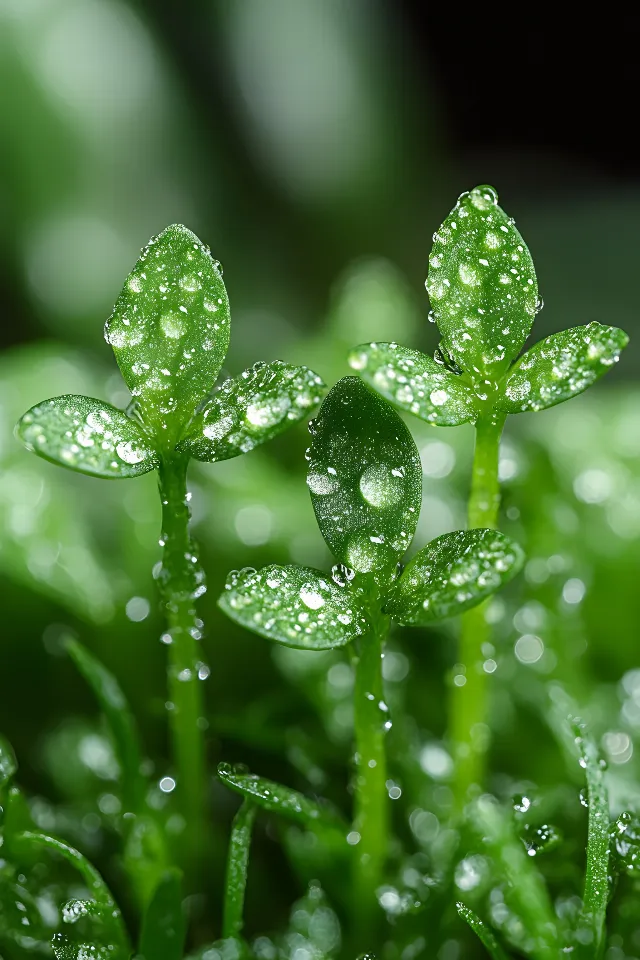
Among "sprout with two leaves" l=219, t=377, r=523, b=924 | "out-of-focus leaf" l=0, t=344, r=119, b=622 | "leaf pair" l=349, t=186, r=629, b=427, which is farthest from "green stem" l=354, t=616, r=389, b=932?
"out-of-focus leaf" l=0, t=344, r=119, b=622

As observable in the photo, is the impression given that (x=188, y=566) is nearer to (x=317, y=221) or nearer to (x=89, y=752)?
(x=89, y=752)

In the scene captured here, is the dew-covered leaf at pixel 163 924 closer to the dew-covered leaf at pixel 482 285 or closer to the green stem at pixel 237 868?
the green stem at pixel 237 868

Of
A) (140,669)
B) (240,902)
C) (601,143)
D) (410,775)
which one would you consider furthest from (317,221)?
(240,902)

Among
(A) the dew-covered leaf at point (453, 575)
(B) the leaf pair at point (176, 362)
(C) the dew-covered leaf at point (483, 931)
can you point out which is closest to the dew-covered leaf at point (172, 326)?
(B) the leaf pair at point (176, 362)

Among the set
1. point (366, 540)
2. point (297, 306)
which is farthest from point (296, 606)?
point (297, 306)

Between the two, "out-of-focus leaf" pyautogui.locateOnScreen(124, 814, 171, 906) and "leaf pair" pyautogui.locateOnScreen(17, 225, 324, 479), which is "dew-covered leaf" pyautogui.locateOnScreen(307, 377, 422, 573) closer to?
"leaf pair" pyautogui.locateOnScreen(17, 225, 324, 479)

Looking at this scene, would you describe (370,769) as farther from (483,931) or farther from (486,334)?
(486,334)

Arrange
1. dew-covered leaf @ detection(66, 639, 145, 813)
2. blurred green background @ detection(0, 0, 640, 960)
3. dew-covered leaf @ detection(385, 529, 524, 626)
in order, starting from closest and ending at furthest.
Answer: dew-covered leaf @ detection(385, 529, 524, 626) < dew-covered leaf @ detection(66, 639, 145, 813) < blurred green background @ detection(0, 0, 640, 960)
